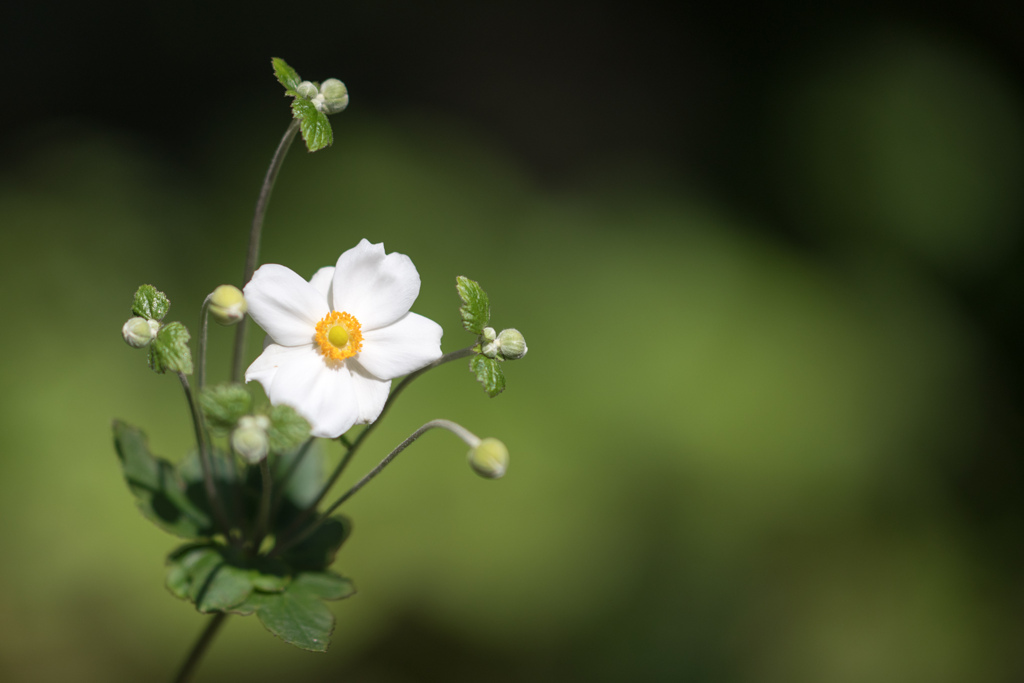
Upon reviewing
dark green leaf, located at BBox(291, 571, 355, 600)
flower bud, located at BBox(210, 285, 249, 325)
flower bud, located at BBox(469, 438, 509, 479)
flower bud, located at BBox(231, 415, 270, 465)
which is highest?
flower bud, located at BBox(469, 438, 509, 479)

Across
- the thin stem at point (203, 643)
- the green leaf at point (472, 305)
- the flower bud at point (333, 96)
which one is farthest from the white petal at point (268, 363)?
the thin stem at point (203, 643)

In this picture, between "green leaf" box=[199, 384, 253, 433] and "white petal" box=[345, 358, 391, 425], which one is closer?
"green leaf" box=[199, 384, 253, 433]

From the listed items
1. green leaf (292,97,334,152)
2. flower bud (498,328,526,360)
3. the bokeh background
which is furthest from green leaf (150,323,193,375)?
the bokeh background

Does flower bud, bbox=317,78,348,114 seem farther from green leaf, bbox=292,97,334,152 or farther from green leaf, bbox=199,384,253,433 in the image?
green leaf, bbox=199,384,253,433

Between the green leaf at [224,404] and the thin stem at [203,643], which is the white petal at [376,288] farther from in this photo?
the thin stem at [203,643]

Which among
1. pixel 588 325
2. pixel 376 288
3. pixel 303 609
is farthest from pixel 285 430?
pixel 588 325

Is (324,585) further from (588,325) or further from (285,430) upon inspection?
(588,325)

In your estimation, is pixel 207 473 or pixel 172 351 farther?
pixel 207 473
